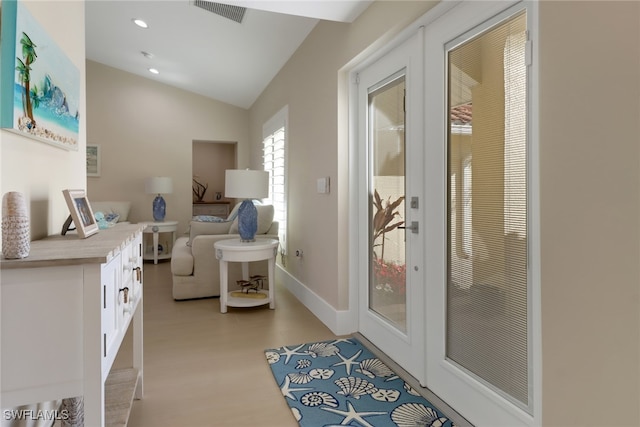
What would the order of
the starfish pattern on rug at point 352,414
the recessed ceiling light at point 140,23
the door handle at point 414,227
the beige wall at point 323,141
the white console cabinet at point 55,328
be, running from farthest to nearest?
the recessed ceiling light at point 140,23 < the beige wall at point 323,141 < the door handle at point 414,227 < the starfish pattern on rug at point 352,414 < the white console cabinet at point 55,328

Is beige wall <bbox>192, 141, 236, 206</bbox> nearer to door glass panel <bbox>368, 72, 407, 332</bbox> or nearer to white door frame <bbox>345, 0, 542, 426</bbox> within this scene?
white door frame <bbox>345, 0, 542, 426</bbox>

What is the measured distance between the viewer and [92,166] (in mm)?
6043

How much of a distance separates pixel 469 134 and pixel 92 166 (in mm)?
6130

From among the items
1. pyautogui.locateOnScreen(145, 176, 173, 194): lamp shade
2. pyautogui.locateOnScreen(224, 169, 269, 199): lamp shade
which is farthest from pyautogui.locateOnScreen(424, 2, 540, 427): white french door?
pyautogui.locateOnScreen(145, 176, 173, 194): lamp shade

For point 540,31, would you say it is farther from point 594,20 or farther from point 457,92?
point 457,92

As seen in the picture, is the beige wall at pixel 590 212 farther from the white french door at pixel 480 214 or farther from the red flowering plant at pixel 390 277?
the red flowering plant at pixel 390 277

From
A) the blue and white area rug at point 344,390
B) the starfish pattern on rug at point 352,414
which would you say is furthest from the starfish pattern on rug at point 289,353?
the starfish pattern on rug at point 352,414

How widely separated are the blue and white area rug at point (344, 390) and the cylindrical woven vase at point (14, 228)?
1.36m

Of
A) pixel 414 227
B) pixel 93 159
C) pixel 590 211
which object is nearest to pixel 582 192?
pixel 590 211

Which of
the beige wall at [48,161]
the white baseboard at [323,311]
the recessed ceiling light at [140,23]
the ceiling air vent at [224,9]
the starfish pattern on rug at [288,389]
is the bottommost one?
the starfish pattern on rug at [288,389]

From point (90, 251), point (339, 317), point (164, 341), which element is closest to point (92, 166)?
point (164, 341)

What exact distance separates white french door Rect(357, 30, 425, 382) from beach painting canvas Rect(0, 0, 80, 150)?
1.75 m

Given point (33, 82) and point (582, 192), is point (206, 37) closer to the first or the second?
point (33, 82)

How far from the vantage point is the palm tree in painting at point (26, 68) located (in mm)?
1304
